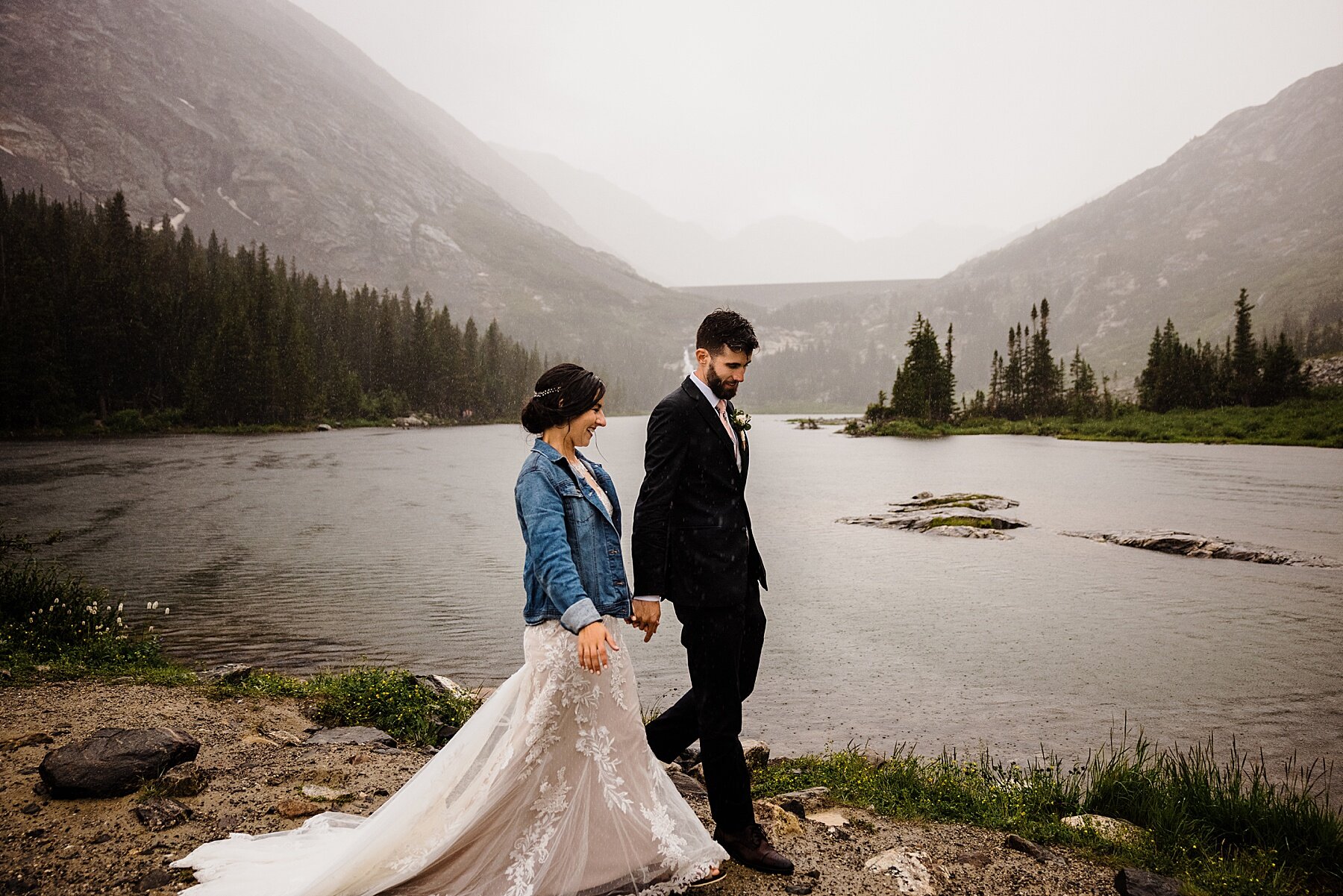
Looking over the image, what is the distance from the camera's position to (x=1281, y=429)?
63.2 metres

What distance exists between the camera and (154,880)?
166 inches

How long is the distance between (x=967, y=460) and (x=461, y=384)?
96.8 m

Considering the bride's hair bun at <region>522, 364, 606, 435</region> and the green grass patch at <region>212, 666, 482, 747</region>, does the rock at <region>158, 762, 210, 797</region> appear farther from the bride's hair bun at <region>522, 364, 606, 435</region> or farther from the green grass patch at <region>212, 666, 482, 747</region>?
the bride's hair bun at <region>522, 364, 606, 435</region>

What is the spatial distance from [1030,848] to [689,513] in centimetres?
345

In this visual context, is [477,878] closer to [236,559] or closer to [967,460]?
[236,559]

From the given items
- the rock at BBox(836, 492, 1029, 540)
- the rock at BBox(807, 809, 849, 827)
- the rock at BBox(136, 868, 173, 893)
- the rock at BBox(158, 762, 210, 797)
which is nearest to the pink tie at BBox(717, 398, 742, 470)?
the rock at BBox(807, 809, 849, 827)

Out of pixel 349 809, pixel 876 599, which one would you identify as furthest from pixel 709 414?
pixel 876 599

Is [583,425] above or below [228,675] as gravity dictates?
above

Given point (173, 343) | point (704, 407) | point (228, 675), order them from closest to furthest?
point (704, 407) → point (228, 675) → point (173, 343)

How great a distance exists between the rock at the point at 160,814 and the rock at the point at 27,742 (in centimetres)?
194

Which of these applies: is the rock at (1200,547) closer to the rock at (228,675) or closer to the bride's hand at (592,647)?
the bride's hand at (592,647)

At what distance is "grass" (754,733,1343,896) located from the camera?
4.96 meters

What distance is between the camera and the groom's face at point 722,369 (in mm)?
4543

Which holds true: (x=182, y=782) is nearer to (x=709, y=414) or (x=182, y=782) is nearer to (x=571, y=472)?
(x=571, y=472)
